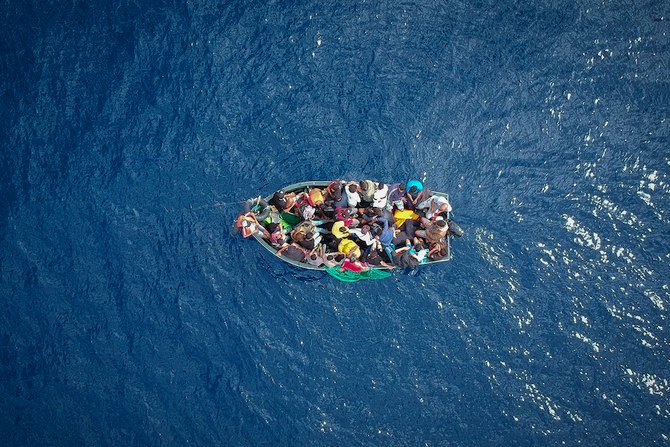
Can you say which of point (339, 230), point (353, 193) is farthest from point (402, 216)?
point (339, 230)

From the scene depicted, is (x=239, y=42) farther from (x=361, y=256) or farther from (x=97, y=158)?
(x=361, y=256)

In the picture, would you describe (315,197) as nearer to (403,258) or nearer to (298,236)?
(298,236)

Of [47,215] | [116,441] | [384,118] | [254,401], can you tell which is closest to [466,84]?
[384,118]

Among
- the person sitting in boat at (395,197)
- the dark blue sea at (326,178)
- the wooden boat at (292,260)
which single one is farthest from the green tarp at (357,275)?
the person sitting in boat at (395,197)

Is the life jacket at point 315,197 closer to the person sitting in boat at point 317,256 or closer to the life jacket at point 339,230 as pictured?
the life jacket at point 339,230

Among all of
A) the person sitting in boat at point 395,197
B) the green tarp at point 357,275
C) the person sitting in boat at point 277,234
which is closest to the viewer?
the person sitting in boat at point 277,234

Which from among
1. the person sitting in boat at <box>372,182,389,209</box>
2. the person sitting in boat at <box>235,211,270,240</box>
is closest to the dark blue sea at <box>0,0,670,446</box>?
the person sitting in boat at <box>235,211,270,240</box>
